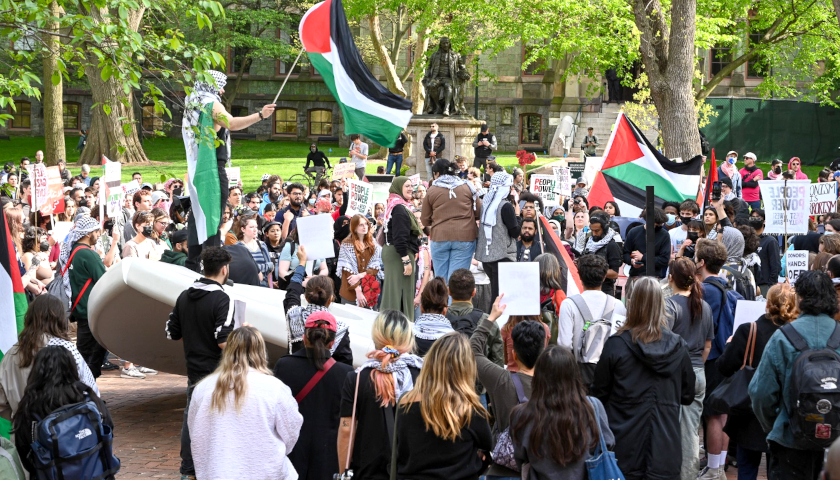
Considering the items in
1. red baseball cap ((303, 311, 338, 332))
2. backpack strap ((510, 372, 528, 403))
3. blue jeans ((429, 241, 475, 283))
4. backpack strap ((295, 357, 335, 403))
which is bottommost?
backpack strap ((295, 357, 335, 403))

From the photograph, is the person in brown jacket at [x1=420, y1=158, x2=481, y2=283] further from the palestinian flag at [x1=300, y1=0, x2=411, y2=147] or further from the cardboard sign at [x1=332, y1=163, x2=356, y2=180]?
the cardboard sign at [x1=332, y1=163, x2=356, y2=180]

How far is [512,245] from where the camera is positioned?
34.1ft

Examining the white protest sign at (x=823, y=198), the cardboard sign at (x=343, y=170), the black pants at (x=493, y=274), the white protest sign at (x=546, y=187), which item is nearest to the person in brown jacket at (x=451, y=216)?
the black pants at (x=493, y=274)

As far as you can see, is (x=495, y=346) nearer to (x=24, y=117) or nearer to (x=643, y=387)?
(x=643, y=387)

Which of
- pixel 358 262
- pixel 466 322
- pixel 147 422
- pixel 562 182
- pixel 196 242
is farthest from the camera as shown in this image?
pixel 562 182

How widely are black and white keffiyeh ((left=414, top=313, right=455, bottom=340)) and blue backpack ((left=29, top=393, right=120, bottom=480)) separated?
6.37 ft

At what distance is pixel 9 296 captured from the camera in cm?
696

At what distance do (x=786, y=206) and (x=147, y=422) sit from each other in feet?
24.7

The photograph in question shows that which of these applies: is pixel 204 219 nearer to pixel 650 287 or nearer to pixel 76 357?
pixel 76 357

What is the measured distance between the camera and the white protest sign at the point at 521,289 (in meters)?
6.40

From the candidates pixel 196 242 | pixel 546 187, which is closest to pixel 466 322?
pixel 196 242

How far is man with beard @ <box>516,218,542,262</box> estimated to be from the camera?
10.5 metres

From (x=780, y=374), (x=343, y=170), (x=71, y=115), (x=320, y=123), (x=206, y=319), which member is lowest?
(x=780, y=374)

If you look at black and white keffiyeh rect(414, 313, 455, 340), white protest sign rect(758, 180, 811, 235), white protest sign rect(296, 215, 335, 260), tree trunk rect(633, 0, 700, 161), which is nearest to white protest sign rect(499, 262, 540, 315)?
black and white keffiyeh rect(414, 313, 455, 340)
